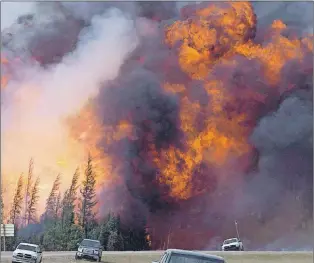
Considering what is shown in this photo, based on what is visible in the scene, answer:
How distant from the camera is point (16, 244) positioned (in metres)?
33.2

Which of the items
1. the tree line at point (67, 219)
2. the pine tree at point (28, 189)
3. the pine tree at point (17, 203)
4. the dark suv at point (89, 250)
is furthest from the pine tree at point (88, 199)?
the pine tree at point (17, 203)

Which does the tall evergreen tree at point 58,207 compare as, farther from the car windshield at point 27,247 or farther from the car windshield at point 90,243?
the car windshield at point 27,247

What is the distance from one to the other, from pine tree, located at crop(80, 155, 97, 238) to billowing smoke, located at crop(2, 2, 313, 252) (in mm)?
399

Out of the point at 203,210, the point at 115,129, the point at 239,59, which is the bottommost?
the point at 203,210

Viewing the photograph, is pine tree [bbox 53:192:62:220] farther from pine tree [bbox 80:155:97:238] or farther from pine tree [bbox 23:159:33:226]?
pine tree [bbox 23:159:33:226]

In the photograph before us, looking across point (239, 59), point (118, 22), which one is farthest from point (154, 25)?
point (239, 59)

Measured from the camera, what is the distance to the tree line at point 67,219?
33.9 meters

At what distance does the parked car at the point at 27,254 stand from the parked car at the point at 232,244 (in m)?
9.02

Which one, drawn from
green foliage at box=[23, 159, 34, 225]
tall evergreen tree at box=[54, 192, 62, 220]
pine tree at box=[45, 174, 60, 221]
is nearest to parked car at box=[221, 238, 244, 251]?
tall evergreen tree at box=[54, 192, 62, 220]

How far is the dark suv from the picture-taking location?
31.6 meters

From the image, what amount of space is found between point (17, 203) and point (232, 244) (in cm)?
1063

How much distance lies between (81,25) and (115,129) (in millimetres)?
5478

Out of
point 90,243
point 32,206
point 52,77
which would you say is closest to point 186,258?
point 90,243

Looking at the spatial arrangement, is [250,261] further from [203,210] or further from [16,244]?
[16,244]
